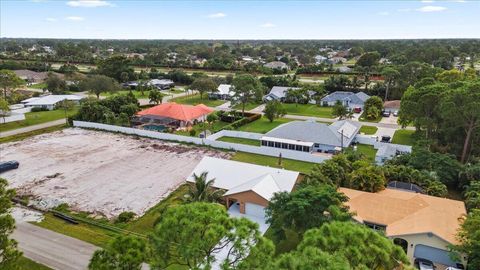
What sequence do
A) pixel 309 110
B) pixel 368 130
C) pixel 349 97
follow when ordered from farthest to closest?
pixel 349 97 < pixel 309 110 < pixel 368 130

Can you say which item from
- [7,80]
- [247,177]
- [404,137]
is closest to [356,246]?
[247,177]

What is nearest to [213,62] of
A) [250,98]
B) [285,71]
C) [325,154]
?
[285,71]

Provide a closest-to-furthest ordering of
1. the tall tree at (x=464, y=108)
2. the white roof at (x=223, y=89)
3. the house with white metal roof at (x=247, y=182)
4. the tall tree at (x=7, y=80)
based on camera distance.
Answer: the house with white metal roof at (x=247, y=182)
the tall tree at (x=464, y=108)
the tall tree at (x=7, y=80)
the white roof at (x=223, y=89)

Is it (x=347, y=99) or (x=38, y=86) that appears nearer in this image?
(x=347, y=99)

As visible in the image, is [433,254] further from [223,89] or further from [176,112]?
[223,89]

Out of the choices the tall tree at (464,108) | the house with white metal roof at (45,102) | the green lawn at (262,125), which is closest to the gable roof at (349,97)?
the green lawn at (262,125)

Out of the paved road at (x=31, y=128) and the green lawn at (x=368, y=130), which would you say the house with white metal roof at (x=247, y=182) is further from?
the paved road at (x=31, y=128)
